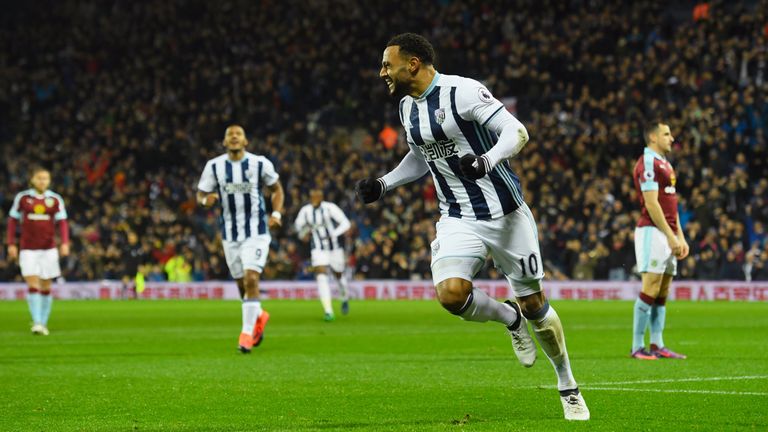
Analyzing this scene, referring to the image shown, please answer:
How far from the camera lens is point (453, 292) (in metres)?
7.30

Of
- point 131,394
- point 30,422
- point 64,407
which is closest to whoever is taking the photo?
point 30,422

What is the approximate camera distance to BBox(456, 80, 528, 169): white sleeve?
22.5 feet

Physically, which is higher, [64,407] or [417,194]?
[417,194]

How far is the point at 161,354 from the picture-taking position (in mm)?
13445

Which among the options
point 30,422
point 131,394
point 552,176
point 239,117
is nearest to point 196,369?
point 131,394

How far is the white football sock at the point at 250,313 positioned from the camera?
44.9ft

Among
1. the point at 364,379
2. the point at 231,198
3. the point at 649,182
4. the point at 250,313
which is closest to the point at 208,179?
the point at 231,198

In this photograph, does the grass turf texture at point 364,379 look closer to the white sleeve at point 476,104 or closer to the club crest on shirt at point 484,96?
the white sleeve at point 476,104

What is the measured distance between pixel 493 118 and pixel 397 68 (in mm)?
760

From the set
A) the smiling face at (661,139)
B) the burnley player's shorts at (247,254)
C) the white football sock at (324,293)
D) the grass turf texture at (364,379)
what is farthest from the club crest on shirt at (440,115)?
the white football sock at (324,293)

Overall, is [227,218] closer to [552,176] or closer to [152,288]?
[552,176]

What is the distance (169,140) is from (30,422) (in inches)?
1275

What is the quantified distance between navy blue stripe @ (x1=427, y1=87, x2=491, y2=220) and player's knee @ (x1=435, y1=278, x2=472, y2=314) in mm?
452

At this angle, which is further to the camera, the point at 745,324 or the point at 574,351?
the point at 745,324
